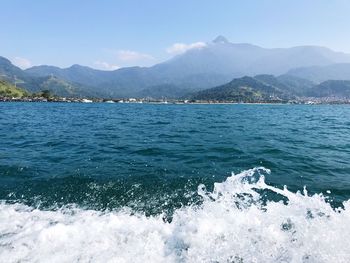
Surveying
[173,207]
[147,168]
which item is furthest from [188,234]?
[147,168]

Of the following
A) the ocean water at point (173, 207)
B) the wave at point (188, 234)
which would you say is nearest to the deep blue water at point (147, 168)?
the ocean water at point (173, 207)

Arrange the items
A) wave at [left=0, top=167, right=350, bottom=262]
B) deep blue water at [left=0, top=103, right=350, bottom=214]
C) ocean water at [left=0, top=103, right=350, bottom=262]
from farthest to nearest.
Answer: deep blue water at [left=0, top=103, right=350, bottom=214], ocean water at [left=0, top=103, right=350, bottom=262], wave at [left=0, top=167, right=350, bottom=262]

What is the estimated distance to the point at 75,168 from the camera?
1744cm

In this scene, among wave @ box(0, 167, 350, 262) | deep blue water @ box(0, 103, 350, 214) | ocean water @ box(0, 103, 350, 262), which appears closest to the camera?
wave @ box(0, 167, 350, 262)

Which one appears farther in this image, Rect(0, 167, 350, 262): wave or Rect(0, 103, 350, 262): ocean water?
Rect(0, 103, 350, 262): ocean water

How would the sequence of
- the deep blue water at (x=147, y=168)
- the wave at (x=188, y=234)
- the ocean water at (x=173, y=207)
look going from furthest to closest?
the deep blue water at (x=147, y=168) → the ocean water at (x=173, y=207) → the wave at (x=188, y=234)

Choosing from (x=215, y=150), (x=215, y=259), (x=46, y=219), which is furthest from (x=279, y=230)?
(x=215, y=150)

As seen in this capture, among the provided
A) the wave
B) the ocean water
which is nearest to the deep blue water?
the ocean water

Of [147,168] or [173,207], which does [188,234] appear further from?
[147,168]

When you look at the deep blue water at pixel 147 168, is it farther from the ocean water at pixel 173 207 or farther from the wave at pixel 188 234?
the wave at pixel 188 234

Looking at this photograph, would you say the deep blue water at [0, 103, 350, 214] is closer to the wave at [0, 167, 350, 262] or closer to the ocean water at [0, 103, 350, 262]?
the ocean water at [0, 103, 350, 262]

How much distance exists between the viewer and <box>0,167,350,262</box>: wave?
8.09m

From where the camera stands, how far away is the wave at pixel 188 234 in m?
8.09

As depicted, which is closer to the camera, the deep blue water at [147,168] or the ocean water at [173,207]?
the ocean water at [173,207]
